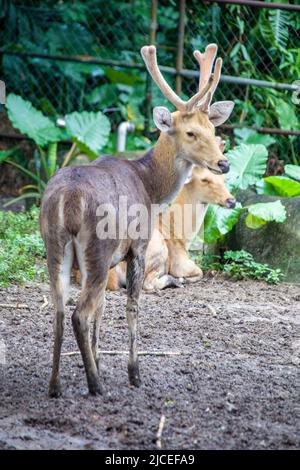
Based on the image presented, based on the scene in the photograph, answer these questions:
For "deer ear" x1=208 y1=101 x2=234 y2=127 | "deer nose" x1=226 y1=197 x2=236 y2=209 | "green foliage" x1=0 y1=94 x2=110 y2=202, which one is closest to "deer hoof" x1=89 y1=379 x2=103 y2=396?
"deer ear" x1=208 y1=101 x2=234 y2=127

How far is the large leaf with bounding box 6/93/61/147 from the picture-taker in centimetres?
1087

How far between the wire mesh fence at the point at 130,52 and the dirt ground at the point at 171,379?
398 centimetres

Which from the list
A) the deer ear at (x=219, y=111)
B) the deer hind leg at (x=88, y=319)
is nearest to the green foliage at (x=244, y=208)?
the deer ear at (x=219, y=111)

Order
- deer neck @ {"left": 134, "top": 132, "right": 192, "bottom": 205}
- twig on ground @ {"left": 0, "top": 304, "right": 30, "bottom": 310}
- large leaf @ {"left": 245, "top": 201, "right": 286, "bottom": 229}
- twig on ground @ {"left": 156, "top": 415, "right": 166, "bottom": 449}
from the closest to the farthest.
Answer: twig on ground @ {"left": 156, "top": 415, "right": 166, "bottom": 449}
deer neck @ {"left": 134, "top": 132, "right": 192, "bottom": 205}
twig on ground @ {"left": 0, "top": 304, "right": 30, "bottom": 310}
large leaf @ {"left": 245, "top": 201, "right": 286, "bottom": 229}

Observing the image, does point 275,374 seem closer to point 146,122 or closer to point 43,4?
point 146,122

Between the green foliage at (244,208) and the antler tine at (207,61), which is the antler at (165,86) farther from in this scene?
the green foliage at (244,208)

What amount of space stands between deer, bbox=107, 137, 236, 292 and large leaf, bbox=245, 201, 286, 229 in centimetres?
24

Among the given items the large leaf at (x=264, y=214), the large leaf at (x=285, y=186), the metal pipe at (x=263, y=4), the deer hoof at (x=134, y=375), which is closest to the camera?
the deer hoof at (x=134, y=375)

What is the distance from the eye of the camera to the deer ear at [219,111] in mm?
6301

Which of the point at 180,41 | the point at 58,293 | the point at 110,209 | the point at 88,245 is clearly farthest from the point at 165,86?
the point at 180,41

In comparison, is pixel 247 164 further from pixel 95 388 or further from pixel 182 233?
pixel 95 388

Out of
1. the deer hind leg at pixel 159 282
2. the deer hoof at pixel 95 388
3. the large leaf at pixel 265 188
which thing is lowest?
the deer hind leg at pixel 159 282

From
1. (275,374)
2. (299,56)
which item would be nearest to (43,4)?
(299,56)

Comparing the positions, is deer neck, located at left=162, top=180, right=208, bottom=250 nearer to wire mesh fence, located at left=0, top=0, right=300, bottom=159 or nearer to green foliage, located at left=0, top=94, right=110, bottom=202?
green foliage, located at left=0, top=94, right=110, bottom=202
